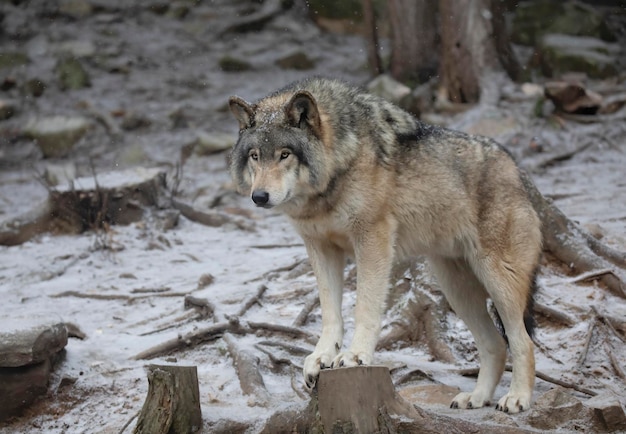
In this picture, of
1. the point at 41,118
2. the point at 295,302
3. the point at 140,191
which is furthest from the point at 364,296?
the point at 41,118

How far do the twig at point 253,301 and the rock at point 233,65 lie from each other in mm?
11320

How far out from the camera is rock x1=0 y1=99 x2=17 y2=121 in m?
15.5

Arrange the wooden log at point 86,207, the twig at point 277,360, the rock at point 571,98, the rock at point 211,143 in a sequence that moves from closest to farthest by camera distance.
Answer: the twig at point 277,360, the wooden log at point 86,207, the rock at point 571,98, the rock at point 211,143

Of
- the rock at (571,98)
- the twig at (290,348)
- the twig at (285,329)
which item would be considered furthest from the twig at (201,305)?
the rock at (571,98)

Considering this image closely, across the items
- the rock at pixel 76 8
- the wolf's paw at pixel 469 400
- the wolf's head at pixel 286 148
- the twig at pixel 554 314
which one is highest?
the rock at pixel 76 8

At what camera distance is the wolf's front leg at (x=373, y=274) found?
15.4ft

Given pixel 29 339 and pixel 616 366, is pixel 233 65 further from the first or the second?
pixel 616 366

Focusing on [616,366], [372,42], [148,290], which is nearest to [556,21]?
[372,42]

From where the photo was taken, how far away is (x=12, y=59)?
17281 mm

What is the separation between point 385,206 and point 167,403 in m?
1.91

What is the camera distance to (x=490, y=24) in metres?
13.1

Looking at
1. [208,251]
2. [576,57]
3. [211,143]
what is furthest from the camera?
[576,57]

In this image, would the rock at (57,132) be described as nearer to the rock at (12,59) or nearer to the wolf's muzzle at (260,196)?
the rock at (12,59)

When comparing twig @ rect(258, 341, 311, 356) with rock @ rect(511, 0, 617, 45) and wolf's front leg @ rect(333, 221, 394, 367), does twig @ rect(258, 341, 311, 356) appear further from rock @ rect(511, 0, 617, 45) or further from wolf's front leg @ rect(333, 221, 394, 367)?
rock @ rect(511, 0, 617, 45)
